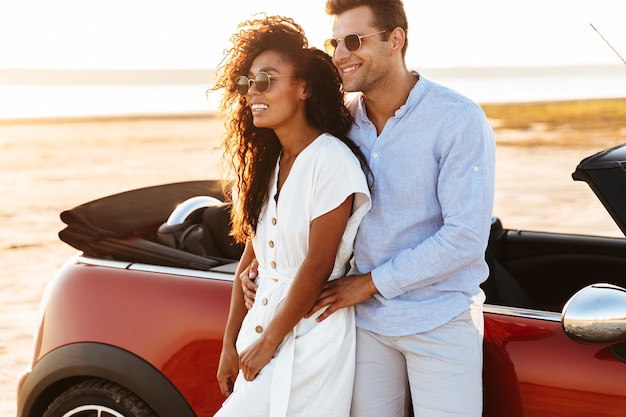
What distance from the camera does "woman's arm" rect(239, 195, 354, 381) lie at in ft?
7.71

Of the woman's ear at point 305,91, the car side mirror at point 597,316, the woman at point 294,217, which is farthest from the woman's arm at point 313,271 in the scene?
the car side mirror at point 597,316

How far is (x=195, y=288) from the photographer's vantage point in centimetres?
291

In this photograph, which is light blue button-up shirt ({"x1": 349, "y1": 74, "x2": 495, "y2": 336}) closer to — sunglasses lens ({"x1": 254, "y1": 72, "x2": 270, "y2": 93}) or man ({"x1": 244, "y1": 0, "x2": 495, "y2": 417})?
man ({"x1": 244, "y1": 0, "x2": 495, "y2": 417})

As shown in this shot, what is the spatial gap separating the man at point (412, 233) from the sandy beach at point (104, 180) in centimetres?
52

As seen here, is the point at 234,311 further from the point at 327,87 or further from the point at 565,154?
the point at 565,154

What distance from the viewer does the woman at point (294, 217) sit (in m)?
2.37

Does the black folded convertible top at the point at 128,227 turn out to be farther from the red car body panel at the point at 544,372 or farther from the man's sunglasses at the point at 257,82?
the red car body panel at the point at 544,372

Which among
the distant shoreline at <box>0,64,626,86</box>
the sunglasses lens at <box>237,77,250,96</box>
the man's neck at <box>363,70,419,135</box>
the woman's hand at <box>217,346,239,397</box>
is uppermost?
the sunglasses lens at <box>237,77,250,96</box>

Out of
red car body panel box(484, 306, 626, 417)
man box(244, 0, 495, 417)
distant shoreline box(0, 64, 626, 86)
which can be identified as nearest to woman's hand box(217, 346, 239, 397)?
man box(244, 0, 495, 417)

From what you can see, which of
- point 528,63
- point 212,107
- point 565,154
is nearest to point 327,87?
point 565,154

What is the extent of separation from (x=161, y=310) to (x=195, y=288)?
137 mm

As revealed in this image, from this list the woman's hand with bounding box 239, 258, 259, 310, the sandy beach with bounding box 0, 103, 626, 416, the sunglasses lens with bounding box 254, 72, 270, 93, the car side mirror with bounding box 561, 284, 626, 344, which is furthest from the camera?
the sandy beach with bounding box 0, 103, 626, 416

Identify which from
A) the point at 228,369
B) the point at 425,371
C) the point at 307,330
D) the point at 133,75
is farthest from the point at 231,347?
the point at 133,75

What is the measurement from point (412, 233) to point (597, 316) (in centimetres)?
52
